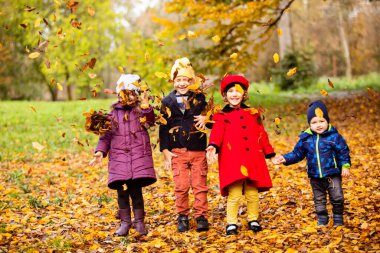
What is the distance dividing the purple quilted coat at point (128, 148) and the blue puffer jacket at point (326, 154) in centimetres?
163

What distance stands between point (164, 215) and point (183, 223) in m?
0.80

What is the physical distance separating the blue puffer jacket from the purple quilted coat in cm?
163

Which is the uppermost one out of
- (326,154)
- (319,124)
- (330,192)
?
(319,124)

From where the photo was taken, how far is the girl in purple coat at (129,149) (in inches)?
194

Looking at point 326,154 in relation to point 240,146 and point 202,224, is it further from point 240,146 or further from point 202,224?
point 202,224

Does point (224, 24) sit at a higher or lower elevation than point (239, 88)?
higher

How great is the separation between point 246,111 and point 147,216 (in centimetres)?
195

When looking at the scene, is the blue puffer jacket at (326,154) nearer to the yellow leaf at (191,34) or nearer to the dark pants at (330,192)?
the dark pants at (330,192)

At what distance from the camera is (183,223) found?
5.06 meters

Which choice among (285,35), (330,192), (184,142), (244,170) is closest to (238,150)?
(244,170)

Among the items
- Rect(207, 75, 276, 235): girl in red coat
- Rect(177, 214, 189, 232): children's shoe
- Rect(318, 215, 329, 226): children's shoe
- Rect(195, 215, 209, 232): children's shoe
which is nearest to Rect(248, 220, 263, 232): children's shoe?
Rect(207, 75, 276, 235): girl in red coat

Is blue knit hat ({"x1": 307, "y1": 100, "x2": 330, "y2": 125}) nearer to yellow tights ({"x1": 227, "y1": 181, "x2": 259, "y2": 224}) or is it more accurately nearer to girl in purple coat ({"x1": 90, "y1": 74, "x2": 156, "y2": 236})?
yellow tights ({"x1": 227, "y1": 181, "x2": 259, "y2": 224})

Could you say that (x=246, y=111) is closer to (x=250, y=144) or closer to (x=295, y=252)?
(x=250, y=144)

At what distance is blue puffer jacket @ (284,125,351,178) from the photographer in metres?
4.54
